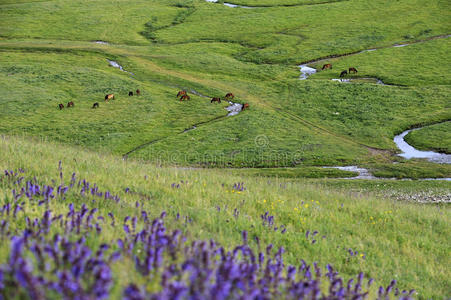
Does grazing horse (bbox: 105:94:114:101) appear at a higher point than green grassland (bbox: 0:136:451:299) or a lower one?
higher

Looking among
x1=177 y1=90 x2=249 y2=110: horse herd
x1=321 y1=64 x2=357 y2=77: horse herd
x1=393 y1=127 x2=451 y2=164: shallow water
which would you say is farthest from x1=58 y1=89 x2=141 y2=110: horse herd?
x1=393 y1=127 x2=451 y2=164: shallow water

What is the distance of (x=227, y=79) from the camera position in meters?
90.3

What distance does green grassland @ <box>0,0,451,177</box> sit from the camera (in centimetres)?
5947

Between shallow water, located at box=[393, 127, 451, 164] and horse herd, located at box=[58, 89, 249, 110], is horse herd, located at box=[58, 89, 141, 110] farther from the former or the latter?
shallow water, located at box=[393, 127, 451, 164]

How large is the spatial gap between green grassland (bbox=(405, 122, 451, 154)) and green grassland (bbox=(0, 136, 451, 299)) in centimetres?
4942

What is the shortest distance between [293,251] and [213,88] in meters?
76.4

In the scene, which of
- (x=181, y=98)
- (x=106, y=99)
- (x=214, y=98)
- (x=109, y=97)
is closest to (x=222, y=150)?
(x=214, y=98)

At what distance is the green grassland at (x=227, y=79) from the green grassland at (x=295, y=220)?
3809 centimetres

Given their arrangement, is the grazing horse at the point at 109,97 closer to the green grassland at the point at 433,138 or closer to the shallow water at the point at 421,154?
the shallow water at the point at 421,154

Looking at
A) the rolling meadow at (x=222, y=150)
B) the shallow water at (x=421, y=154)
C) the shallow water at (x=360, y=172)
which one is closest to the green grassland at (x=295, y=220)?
the rolling meadow at (x=222, y=150)

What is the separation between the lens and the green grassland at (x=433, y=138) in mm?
59269

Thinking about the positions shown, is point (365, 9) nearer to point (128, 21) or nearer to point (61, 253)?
point (128, 21)

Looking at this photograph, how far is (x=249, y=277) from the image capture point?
4352mm

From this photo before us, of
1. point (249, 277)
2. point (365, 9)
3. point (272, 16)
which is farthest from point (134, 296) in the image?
point (365, 9)
